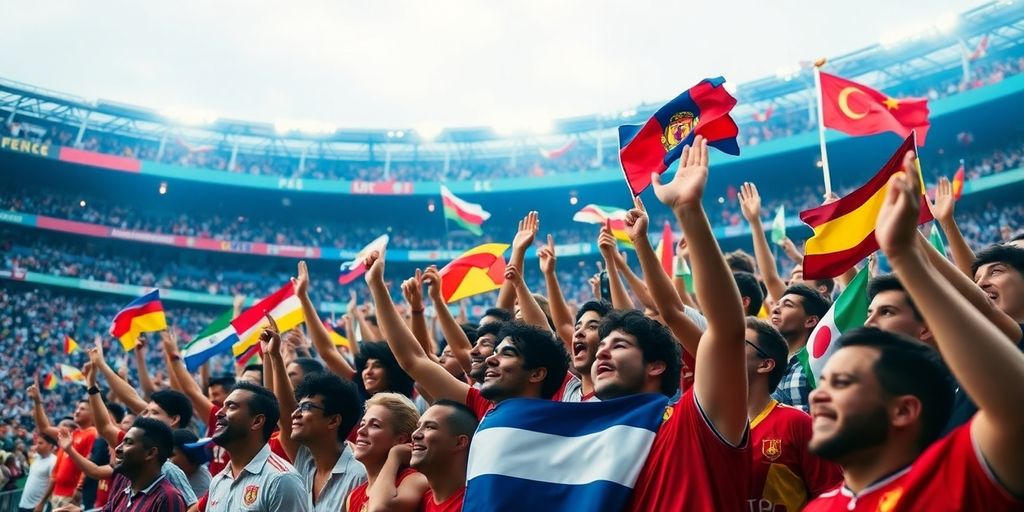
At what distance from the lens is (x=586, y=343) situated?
391 cm

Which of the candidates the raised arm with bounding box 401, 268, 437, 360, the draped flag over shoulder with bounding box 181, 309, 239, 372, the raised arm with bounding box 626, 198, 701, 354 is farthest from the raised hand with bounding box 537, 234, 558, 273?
the draped flag over shoulder with bounding box 181, 309, 239, 372

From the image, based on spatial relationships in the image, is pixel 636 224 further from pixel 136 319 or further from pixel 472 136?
pixel 472 136

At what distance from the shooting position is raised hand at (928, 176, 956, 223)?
4.50 m

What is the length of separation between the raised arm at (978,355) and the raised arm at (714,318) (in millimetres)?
684

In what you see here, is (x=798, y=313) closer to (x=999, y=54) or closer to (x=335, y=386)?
(x=335, y=386)

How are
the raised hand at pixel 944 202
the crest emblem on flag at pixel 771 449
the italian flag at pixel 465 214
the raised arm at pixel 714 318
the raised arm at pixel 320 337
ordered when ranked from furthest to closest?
the italian flag at pixel 465 214, the raised arm at pixel 320 337, the raised hand at pixel 944 202, the crest emblem on flag at pixel 771 449, the raised arm at pixel 714 318

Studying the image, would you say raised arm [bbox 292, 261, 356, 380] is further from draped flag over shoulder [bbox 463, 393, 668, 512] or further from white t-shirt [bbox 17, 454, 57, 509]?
white t-shirt [bbox 17, 454, 57, 509]

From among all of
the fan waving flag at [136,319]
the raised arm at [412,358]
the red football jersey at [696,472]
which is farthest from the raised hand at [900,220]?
the fan waving flag at [136,319]

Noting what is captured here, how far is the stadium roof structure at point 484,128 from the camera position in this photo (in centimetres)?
2589

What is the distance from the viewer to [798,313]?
15.5ft

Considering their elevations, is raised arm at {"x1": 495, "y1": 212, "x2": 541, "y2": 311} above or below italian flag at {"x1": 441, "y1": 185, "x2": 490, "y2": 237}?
below

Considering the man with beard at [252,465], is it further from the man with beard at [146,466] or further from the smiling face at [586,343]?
the smiling face at [586,343]

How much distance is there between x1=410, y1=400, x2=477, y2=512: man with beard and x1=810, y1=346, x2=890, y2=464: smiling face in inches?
80.8

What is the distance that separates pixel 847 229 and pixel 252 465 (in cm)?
390
